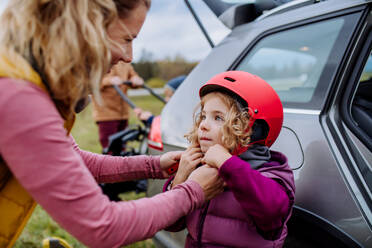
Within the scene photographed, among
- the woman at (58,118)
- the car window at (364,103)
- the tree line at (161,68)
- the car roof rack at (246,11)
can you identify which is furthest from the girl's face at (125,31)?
the tree line at (161,68)

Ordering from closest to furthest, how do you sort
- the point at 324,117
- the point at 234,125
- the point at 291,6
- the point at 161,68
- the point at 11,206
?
the point at 11,206
the point at 234,125
the point at 324,117
the point at 291,6
the point at 161,68

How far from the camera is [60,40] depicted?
35.6 inches

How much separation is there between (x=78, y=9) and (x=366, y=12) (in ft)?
4.13

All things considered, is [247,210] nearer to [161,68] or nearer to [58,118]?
[58,118]

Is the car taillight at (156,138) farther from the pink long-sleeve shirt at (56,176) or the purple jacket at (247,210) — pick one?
the pink long-sleeve shirt at (56,176)


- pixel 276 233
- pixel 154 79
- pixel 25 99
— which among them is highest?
pixel 25 99

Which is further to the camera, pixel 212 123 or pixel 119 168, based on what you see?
pixel 119 168

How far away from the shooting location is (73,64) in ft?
3.01

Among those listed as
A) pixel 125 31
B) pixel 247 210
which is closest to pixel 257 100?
→ pixel 247 210

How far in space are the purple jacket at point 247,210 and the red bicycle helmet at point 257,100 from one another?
11 centimetres

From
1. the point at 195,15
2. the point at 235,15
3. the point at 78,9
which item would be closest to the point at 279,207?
the point at 78,9

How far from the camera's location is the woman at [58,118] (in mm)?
845

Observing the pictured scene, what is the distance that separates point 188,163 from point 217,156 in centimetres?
18

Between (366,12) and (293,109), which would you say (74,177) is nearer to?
(293,109)
